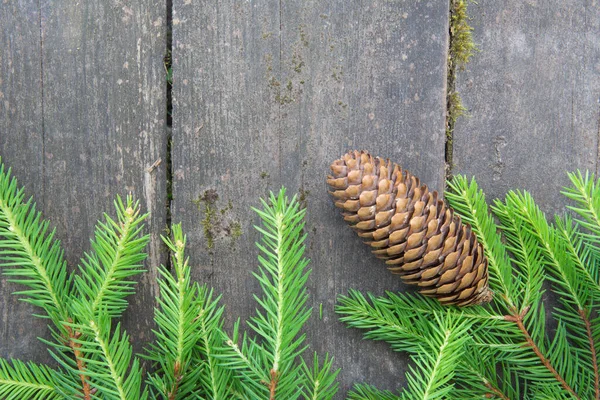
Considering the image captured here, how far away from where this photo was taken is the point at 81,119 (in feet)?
3.43

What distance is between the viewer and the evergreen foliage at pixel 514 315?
1.00 metres

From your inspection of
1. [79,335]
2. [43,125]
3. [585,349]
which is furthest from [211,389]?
[585,349]

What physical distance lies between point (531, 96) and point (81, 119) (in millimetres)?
883

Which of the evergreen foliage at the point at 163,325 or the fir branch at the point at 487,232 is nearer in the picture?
the evergreen foliage at the point at 163,325

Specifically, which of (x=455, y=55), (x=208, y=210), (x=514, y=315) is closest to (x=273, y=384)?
(x=208, y=210)

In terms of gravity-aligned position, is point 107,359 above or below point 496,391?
above

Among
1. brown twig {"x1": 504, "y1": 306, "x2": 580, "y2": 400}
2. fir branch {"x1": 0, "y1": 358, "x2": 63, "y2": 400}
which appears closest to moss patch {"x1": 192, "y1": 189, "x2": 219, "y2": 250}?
fir branch {"x1": 0, "y1": 358, "x2": 63, "y2": 400}

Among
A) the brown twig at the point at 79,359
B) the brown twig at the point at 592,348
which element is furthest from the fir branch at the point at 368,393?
the brown twig at the point at 79,359

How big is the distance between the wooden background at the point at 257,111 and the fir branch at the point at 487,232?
0.06 m

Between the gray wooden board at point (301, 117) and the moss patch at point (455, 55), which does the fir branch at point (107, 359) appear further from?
the moss patch at point (455, 55)

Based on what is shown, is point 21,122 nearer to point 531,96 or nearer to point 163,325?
point 163,325

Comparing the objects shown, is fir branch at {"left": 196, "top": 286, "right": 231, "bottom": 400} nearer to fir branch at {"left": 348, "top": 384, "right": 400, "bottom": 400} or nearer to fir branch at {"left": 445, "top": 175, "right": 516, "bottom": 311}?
fir branch at {"left": 348, "top": 384, "right": 400, "bottom": 400}

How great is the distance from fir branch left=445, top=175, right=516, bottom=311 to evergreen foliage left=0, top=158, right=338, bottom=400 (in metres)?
0.33

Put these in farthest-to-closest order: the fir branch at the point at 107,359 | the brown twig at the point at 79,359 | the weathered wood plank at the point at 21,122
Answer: the weathered wood plank at the point at 21,122, the brown twig at the point at 79,359, the fir branch at the point at 107,359
